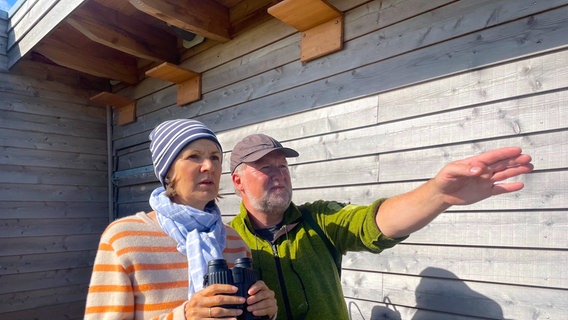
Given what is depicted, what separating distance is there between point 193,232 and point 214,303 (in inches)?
13.2

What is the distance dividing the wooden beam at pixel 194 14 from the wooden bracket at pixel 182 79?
1.60ft

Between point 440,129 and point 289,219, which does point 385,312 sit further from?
point 440,129

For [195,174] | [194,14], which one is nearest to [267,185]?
[195,174]

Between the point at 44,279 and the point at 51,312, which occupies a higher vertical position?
the point at 44,279

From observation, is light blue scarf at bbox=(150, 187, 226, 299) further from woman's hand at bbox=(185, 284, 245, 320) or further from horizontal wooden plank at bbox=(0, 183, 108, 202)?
horizontal wooden plank at bbox=(0, 183, 108, 202)

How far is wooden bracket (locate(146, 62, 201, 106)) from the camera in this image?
3.74 m

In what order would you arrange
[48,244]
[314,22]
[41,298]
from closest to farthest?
[314,22], [41,298], [48,244]

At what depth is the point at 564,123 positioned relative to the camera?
180cm

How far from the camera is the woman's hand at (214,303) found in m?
1.05

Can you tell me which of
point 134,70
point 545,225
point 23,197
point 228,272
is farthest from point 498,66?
point 23,197

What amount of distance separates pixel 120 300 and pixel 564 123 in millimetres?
1910

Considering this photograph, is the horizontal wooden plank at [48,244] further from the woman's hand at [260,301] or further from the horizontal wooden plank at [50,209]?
the woman's hand at [260,301]

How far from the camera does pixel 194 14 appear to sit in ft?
10.8

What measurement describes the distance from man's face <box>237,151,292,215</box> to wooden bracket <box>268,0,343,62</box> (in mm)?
1113
